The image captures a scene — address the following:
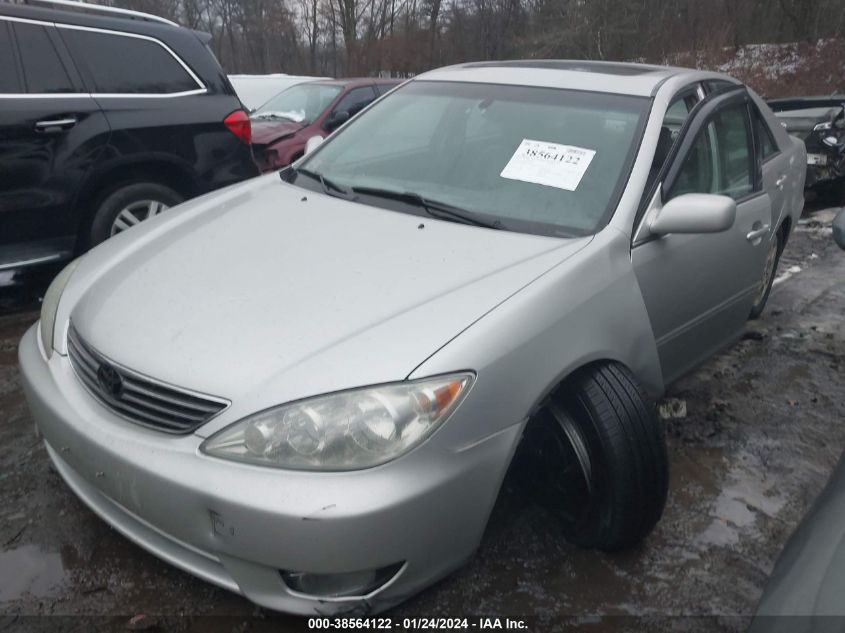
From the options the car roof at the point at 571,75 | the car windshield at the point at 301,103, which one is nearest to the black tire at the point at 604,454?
the car roof at the point at 571,75

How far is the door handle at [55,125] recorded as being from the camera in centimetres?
409

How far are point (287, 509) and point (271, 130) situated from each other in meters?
6.68

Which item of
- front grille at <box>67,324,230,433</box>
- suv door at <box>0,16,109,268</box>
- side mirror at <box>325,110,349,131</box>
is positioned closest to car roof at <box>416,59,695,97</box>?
front grille at <box>67,324,230,433</box>

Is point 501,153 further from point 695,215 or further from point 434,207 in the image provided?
point 695,215

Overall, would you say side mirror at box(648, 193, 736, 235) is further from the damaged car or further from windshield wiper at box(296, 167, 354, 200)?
the damaged car

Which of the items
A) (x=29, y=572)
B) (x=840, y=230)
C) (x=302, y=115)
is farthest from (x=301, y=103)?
(x=29, y=572)

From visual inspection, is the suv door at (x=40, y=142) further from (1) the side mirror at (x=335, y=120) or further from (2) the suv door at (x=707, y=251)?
(1) the side mirror at (x=335, y=120)

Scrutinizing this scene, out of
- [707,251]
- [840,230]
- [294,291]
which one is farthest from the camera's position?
[707,251]

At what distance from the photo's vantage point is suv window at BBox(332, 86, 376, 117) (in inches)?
323

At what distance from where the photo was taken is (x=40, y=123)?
13.4ft

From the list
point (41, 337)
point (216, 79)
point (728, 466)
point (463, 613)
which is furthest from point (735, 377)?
point (216, 79)

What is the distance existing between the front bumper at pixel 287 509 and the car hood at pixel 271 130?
589 cm

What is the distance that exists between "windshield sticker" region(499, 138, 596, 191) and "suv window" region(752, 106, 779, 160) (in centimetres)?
153

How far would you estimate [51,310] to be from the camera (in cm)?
248
